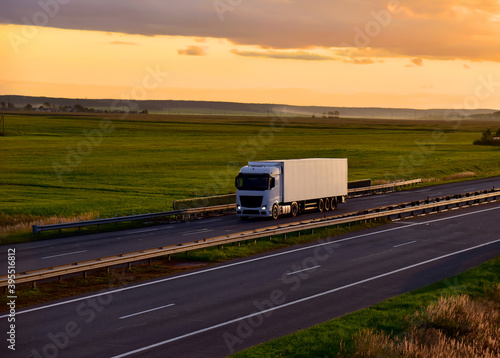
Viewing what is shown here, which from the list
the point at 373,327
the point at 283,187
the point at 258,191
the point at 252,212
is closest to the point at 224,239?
the point at 252,212

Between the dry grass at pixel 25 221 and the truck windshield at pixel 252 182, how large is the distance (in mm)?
9552

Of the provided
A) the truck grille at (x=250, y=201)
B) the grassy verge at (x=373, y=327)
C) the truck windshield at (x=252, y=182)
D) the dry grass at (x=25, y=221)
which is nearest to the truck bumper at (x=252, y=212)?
the truck grille at (x=250, y=201)

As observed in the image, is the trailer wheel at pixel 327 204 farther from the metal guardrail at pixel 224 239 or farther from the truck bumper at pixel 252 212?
the truck bumper at pixel 252 212

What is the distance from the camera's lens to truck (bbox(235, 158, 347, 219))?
4266 cm

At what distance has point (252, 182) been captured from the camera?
1697 inches

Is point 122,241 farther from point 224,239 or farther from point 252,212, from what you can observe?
point 252,212

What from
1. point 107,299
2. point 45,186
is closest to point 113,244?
point 107,299

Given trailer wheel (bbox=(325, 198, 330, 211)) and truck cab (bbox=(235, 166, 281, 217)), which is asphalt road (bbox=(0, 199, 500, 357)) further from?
trailer wheel (bbox=(325, 198, 330, 211))

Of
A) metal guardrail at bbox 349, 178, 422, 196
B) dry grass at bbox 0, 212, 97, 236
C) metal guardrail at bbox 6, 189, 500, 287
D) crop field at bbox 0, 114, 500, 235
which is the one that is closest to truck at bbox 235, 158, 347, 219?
metal guardrail at bbox 6, 189, 500, 287

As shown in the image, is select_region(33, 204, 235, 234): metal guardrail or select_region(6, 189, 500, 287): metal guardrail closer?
select_region(6, 189, 500, 287): metal guardrail

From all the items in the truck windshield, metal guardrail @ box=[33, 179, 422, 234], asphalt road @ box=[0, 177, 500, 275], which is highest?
the truck windshield

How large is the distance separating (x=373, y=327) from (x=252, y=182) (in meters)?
26.2

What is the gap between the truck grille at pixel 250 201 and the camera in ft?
140

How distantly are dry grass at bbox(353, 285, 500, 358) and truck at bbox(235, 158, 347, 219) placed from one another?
23.8m
